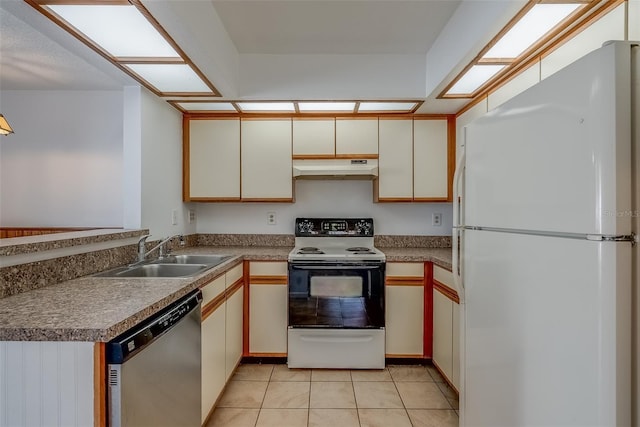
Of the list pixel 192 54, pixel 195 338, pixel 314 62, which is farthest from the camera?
pixel 314 62

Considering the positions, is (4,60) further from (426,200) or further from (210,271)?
(426,200)

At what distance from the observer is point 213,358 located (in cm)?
192

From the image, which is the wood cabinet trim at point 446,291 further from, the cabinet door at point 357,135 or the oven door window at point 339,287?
the cabinet door at point 357,135

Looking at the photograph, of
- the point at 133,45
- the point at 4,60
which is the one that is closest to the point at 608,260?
the point at 133,45

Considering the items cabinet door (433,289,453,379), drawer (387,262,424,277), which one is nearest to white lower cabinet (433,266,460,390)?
cabinet door (433,289,453,379)

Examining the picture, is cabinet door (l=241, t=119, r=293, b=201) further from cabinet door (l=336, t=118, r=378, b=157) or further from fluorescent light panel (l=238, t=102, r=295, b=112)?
cabinet door (l=336, t=118, r=378, b=157)

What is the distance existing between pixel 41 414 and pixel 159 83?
6.13ft

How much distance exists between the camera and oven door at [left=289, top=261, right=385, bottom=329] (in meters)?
2.48

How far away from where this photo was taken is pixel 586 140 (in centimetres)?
83

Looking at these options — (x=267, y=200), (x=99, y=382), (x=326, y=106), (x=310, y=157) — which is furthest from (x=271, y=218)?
(x=99, y=382)

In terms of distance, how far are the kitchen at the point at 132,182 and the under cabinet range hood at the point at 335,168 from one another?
0.32 m

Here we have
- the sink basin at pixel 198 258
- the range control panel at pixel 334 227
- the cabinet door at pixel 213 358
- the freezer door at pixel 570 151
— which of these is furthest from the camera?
the range control panel at pixel 334 227

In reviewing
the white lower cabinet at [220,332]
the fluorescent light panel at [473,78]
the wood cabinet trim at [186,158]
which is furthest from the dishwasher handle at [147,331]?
the fluorescent light panel at [473,78]

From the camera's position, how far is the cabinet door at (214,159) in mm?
2855
